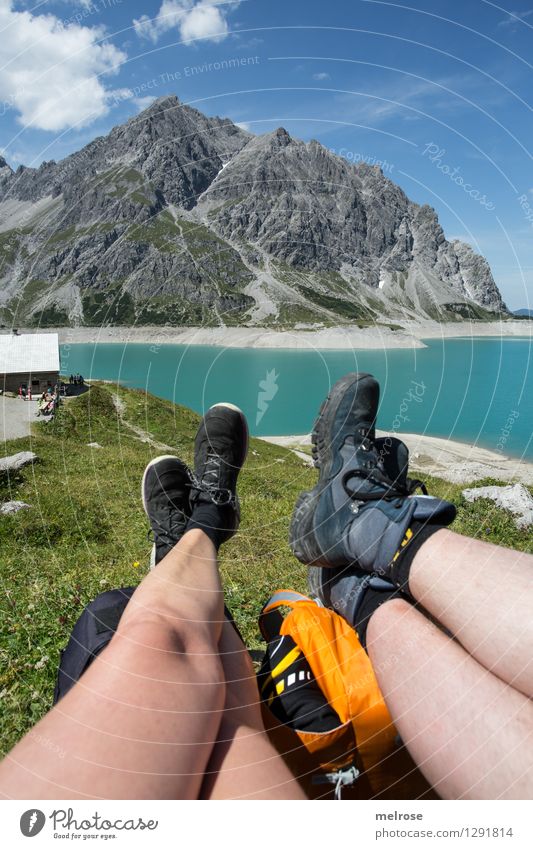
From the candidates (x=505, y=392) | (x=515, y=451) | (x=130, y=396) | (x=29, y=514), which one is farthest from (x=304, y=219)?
(x=505, y=392)

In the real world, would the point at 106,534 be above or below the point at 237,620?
below

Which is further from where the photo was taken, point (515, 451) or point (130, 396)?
point (515, 451)

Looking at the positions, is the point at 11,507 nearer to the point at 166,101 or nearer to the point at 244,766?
the point at 244,766

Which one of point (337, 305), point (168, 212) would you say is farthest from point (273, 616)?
point (337, 305)

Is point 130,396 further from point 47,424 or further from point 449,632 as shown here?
point 449,632

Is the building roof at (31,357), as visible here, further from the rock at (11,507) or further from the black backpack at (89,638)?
the black backpack at (89,638)

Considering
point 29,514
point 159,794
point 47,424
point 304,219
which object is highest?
point 304,219

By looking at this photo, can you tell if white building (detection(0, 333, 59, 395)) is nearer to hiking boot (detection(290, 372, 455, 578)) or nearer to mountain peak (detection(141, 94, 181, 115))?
mountain peak (detection(141, 94, 181, 115))
